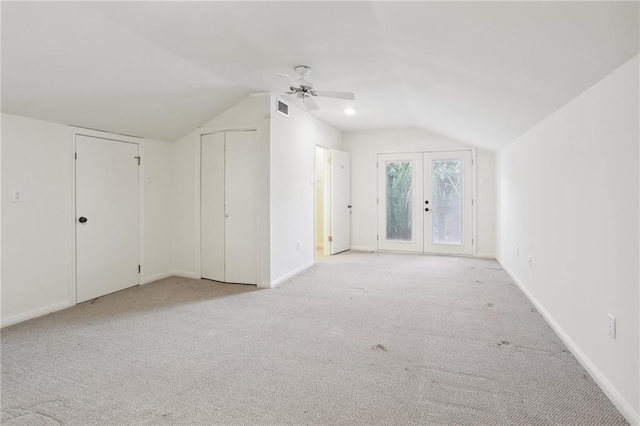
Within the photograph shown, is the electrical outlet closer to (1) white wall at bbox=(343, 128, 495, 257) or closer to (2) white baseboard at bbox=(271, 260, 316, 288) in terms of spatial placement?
(2) white baseboard at bbox=(271, 260, 316, 288)

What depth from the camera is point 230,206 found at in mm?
4664

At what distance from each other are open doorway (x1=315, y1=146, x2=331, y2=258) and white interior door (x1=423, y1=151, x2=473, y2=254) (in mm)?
1939

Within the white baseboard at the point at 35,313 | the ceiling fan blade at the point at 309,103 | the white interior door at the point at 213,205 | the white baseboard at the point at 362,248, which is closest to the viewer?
the white baseboard at the point at 35,313

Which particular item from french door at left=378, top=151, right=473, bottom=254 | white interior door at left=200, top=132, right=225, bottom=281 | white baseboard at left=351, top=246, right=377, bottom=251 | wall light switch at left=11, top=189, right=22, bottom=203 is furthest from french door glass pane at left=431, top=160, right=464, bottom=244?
wall light switch at left=11, top=189, right=22, bottom=203

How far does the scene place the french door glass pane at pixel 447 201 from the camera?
6.69m

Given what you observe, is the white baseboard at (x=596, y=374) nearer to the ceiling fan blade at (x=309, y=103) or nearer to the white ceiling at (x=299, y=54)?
the white ceiling at (x=299, y=54)

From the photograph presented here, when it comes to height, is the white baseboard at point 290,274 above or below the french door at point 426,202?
below

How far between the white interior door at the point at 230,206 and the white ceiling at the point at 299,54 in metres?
0.61

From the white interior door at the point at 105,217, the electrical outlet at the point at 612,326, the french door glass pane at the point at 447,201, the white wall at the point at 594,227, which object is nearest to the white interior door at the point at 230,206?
the white interior door at the point at 105,217

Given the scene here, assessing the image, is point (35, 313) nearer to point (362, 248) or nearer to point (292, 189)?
point (292, 189)

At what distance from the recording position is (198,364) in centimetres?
245

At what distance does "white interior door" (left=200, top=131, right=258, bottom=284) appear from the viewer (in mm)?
4551

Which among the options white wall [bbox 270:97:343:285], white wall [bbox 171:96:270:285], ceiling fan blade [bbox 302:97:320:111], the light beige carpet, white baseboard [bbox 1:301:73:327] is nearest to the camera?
the light beige carpet

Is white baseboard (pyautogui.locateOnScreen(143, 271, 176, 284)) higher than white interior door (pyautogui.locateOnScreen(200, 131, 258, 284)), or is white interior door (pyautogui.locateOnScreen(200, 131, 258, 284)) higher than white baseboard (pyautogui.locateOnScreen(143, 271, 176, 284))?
white interior door (pyautogui.locateOnScreen(200, 131, 258, 284))
